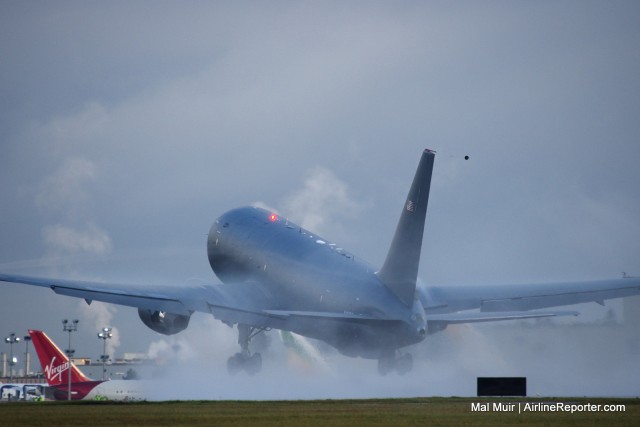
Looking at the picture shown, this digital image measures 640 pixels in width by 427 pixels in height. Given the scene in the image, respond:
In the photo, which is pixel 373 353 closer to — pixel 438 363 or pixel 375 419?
pixel 438 363

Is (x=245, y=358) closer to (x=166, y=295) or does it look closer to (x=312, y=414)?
(x=166, y=295)

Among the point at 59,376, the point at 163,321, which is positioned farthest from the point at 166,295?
the point at 59,376

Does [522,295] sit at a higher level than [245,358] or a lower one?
higher

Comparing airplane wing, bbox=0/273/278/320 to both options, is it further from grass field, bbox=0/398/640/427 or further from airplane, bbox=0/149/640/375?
grass field, bbox=0/398/640/427

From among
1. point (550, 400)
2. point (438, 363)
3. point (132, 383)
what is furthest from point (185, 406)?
point (132, 383)

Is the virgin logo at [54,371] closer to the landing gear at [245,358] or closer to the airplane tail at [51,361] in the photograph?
the airplane tail at [51,361]

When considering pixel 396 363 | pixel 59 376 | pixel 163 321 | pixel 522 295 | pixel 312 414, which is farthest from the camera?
pixel 59 376

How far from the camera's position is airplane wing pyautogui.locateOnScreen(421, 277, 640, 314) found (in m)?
72.2

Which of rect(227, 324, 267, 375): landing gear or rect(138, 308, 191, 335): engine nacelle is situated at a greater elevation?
rect(138, 308, 191, 335): engine nacelle

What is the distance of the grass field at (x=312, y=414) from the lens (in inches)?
1614

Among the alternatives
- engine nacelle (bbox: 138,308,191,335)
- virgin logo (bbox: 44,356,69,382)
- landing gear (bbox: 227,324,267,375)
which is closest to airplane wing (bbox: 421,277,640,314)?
landing gear (bbox: 227,324,267,375)

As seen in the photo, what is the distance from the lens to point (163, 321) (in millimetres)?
74375

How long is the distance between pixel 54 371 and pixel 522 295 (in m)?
39.4

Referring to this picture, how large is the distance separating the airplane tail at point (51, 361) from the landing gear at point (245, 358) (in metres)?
25.6
